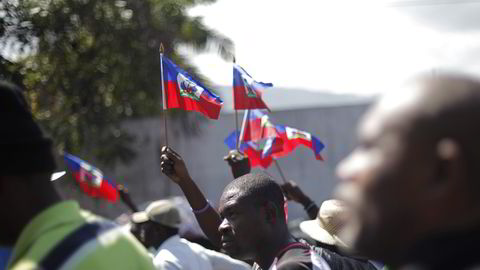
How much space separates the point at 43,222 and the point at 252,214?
2007mm

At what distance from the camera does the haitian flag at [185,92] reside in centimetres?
600

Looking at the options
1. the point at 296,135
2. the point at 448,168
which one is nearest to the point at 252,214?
the point at 448,168

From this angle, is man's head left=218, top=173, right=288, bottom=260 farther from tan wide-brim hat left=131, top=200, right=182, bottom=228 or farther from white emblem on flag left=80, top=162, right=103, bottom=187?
white emblem on flag left=80, top=162, right=103, bottom=187

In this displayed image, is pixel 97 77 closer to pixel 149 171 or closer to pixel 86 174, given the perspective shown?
pixel 149 171

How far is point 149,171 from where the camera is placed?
2144cm

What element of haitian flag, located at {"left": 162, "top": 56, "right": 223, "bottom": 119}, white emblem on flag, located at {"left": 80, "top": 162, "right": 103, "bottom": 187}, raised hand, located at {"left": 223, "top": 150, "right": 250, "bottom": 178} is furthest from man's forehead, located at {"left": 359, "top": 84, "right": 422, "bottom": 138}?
white emblem on flag, located at {"left": 80, "top": 162, "right": 103, "bottom": 187}

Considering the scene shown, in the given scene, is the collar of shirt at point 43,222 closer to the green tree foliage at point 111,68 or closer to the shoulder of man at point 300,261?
the shoulder of man at point 300,261

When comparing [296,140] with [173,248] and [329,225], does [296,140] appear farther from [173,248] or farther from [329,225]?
[173,248]

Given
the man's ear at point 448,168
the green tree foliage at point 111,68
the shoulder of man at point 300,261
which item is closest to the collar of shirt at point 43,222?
the man's ear at point 448,168

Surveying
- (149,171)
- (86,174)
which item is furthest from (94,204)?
(86,174)

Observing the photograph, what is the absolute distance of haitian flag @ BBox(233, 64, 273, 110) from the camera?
6.68 m

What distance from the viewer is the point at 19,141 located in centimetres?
245

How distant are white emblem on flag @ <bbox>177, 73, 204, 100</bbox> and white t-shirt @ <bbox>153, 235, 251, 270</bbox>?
1.09 m

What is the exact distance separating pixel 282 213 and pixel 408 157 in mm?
2640
